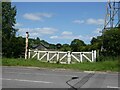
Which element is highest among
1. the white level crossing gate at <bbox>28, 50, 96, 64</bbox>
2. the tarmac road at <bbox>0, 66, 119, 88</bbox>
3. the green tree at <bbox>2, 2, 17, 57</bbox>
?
the green tree at <bbox>2, 2, 17, 57</bbox>

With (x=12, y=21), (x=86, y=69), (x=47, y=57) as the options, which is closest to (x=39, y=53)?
(x=47, y=57)

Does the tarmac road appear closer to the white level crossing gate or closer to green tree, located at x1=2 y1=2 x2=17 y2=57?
the white level crossing gate

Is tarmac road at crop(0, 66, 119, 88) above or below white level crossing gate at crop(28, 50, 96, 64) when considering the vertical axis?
below

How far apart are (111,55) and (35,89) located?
22.0 meters

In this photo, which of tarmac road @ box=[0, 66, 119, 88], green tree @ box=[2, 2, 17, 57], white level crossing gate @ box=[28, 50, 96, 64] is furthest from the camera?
green tree @ box=[2, 2, 17, 57]

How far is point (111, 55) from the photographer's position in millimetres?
33000

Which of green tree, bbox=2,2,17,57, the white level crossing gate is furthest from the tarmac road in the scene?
green tree, bbox=2,2,17,57

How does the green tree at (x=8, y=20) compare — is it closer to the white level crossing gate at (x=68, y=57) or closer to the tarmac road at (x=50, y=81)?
the white level crossing gate at (x=68, y=57)

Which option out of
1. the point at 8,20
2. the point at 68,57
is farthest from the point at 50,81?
the point at 8,20

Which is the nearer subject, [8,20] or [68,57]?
[68,57]

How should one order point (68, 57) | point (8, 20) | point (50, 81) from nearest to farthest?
point (50, 81), point (68, 57), point (8, 20)

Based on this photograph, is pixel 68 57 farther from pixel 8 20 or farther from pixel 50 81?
pixel 8 20

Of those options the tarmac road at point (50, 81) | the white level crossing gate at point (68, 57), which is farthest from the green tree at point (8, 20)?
the tarmac road at point (50, 81)

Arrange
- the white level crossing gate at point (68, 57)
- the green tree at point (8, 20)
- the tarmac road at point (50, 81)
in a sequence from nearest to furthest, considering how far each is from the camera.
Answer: the tarmac road at point (50, 81) → the white level crossing gate at point (68, 57) → the green tree at point (8, 20)
